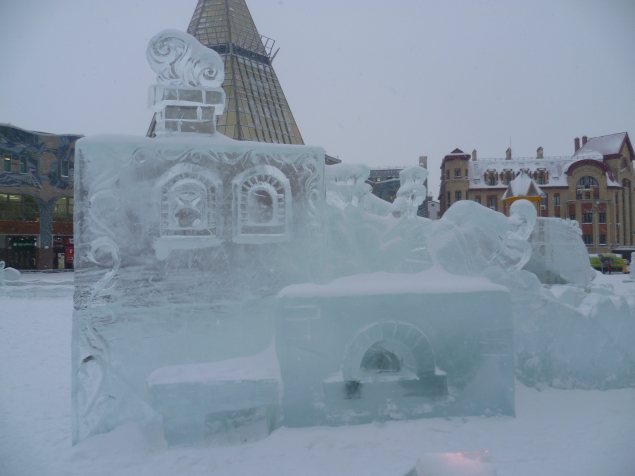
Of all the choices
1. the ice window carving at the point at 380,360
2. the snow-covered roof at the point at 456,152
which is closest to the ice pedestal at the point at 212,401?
the ice window carving at the point at 380,360

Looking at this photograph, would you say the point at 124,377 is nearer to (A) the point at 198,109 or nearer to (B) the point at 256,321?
(B) the point at 256,321

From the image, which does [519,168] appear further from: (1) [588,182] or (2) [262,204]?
(2) [262,204]

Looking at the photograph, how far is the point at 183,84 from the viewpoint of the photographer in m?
4.26

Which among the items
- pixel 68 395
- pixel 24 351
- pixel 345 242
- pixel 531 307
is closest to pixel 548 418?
pixel 531 307

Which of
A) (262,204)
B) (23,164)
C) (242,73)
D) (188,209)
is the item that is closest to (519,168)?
(242,73)

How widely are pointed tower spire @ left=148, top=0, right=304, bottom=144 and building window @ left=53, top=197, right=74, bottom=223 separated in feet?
49.9

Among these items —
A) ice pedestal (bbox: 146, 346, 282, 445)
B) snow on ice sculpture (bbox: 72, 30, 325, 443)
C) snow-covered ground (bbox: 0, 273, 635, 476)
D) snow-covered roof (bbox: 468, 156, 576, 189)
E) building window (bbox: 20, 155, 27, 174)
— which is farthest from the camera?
snow-covered roof (bbox: 468, 156, 576, 189)

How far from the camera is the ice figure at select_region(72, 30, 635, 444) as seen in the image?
391 centimetres

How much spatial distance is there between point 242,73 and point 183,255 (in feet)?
41.6

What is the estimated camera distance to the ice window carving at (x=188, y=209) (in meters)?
4.11

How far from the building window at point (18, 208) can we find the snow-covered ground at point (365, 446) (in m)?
24.8

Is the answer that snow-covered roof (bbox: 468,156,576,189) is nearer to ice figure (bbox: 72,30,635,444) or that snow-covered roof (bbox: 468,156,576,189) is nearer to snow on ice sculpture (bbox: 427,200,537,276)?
snow on ice sculpture (bbox: 427,200,537,276)

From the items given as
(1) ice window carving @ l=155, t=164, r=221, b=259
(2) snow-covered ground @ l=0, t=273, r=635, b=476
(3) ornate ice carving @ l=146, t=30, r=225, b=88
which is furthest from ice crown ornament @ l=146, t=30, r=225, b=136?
(2) snow-covered ground @ l=0, t=273, r=635, b=476

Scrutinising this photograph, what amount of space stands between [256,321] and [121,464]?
1681 millimetres
